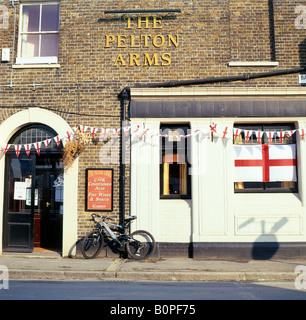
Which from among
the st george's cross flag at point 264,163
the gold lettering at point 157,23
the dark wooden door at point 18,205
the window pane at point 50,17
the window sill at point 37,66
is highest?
the window pane at point 50,17

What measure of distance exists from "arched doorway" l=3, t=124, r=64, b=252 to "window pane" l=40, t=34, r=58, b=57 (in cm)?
214

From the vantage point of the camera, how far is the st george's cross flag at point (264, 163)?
8867mm

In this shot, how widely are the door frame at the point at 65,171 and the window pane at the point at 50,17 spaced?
101 inches

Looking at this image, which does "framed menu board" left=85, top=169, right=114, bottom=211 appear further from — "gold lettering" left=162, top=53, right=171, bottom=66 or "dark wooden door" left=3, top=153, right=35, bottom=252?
"gold lettering" left=162, top=53, right=171, bottom=66

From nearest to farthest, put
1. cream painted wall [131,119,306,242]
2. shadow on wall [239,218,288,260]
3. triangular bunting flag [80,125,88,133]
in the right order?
1. shadow on wall [239,218,288,260]
2. cream painted wall [131,119,306,242]
3. triangular bunting flag [80,125,88,133]

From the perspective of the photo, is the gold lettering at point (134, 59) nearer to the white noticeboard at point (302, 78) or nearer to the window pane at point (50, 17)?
the window pane at point (50, 17)

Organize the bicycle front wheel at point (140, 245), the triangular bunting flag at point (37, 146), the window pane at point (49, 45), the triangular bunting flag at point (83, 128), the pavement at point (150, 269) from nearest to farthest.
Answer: the pavement at point (150, 269), the bicycle front wheel at point (140, 245), the triangular bunting flag at point (83, 128), the triangular bunting flag at point (37, 146), the window pane at point (49, 45)

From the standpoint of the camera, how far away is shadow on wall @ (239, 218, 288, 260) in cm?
847

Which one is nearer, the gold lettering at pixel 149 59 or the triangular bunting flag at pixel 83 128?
the triangular bunting flag at pixel 83 128

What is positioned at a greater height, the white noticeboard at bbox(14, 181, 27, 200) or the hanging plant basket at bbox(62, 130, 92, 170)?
the hanging plant basket at bbox(62, 130, 92, 170)

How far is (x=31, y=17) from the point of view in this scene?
9.78m

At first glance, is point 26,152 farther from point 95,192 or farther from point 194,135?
point 194,135

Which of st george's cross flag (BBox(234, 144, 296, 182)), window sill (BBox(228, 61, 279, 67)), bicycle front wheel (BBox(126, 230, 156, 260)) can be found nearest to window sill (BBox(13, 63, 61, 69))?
window sill (BBox(228, 61, 279, 67))

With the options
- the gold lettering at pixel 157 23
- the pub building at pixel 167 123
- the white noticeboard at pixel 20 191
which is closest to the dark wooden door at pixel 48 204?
the pub building at pixel 167 123
